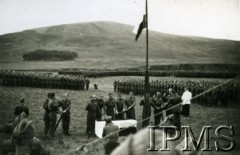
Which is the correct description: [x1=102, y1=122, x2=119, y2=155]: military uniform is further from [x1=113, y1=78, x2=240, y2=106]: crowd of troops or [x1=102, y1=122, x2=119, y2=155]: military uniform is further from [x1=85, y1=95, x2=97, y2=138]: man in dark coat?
[x1=113, y1=78, x2=240, y2=106]: crowd of troops

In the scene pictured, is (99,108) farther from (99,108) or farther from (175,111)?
(175,111)

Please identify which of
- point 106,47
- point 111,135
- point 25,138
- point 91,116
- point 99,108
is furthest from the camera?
point 106,47

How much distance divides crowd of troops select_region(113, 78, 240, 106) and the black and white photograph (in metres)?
0.03

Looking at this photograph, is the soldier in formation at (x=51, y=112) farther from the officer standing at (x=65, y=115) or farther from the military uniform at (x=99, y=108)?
the military uniform at (x=99, y=108)

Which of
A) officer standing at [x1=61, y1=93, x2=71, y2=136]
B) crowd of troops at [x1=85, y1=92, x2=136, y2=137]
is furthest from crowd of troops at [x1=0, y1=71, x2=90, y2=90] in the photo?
officer standing at [x1=61, y1=93, x2=71, y2=136]

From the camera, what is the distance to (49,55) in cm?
862

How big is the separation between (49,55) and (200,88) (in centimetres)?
452

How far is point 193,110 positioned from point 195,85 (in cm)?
106

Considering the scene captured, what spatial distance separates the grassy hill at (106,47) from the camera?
703cm

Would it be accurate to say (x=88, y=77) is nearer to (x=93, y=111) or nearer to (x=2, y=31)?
(x=93, y=111)

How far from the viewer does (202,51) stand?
27.7 feet

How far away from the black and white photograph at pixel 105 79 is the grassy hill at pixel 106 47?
0.03m

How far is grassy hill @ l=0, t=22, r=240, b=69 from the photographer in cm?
703

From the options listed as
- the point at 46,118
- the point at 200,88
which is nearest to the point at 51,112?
the point at 46,118
